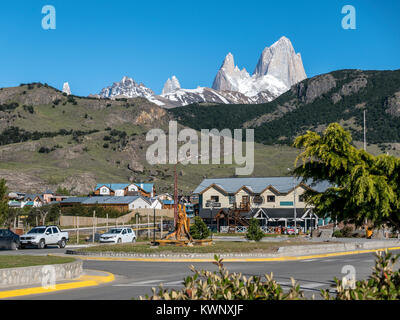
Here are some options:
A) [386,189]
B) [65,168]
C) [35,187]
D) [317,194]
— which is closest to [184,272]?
[317,194]

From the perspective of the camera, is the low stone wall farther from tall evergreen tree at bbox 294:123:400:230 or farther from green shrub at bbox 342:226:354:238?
green shrub at bbox 342:226:354:238

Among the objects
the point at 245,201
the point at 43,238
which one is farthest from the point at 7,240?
the point at 245,201

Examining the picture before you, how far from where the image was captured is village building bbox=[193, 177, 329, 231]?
7081 centimetres

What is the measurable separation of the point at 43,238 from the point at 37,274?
24465 millimetres

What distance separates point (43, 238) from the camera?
40.9m

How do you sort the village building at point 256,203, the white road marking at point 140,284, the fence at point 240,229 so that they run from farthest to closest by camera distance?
the village building at point 256,203
the fence at point 240,229
the white road marking at point 140,284

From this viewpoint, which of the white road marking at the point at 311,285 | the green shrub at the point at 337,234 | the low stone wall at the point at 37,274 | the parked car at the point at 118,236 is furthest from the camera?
the green shrub at the point at 337,234

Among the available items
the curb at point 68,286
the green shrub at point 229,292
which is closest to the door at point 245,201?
the curb at point 68,286

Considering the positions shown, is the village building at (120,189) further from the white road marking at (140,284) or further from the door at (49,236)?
the white road marking at (140,284)

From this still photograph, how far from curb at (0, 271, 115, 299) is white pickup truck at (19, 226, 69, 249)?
22.0 metres

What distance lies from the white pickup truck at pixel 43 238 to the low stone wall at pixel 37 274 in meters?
21.6

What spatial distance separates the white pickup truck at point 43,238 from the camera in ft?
132

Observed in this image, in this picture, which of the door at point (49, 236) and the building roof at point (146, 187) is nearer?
the door at point (49, 236)
